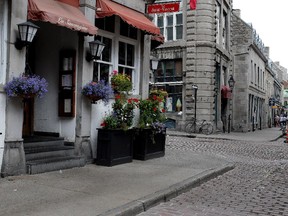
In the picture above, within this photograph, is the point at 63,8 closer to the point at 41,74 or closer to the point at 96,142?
the point at 41,74

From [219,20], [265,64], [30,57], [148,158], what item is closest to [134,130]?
[148,158]

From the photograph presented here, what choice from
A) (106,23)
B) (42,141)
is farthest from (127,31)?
(42,141)

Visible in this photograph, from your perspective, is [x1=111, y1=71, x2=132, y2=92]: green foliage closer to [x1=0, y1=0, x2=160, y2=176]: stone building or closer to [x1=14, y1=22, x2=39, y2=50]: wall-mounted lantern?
[x1=0, y1=0, x2=160, y2=176]: stone building

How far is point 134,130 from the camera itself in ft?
33.3

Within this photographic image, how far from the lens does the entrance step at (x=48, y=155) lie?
7.84 metres

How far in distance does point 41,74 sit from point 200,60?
17.8m

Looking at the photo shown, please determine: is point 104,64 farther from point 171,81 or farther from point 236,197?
point 171,81

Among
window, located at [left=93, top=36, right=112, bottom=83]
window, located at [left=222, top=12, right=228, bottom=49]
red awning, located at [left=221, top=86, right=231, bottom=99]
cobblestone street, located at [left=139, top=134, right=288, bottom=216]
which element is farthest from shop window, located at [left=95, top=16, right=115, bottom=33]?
window, located at [left=222, top=12, right=228, bottom=49]

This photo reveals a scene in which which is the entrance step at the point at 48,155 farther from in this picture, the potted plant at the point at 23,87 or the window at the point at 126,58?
the window at the point at 126,58

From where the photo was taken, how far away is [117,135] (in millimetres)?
9344

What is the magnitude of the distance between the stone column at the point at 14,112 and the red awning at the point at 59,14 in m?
0.23

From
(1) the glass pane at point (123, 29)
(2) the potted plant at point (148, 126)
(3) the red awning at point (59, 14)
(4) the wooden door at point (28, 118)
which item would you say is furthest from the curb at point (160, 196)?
(1) the glass pane at point (123, 29)

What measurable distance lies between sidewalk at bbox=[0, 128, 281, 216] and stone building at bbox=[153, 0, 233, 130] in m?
16.5

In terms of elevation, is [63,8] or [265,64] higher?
[265,64]
